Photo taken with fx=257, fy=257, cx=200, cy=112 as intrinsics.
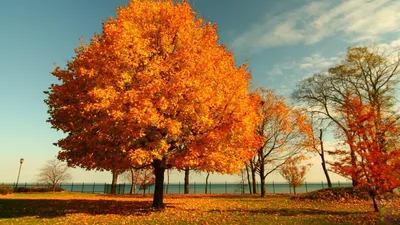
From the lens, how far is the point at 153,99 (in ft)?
41.2

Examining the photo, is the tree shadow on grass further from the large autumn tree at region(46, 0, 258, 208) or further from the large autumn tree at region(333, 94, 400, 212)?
the large autumn tree at region(333, 94, 400, 212)

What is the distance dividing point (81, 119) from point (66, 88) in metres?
1.97

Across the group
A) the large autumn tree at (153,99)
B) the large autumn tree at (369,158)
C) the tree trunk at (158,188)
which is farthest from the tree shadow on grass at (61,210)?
the large autumn tree at (369,158)

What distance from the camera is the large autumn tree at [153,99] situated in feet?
39.3

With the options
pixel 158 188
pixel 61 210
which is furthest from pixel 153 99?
pixel 61 210

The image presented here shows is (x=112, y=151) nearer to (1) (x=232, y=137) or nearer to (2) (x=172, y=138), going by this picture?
(2) (x=172, y=138)

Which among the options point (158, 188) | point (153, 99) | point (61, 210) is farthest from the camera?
point (158, 188)

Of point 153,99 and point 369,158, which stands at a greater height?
point 153,99

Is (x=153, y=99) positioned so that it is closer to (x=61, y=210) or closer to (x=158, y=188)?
(x=158, y=188)

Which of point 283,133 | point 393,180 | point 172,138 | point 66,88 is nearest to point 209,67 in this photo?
point 172,138

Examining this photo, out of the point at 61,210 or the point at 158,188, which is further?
the point at 158,188

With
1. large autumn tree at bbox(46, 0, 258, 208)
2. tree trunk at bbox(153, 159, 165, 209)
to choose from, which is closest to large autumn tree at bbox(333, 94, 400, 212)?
large autumn tree at bbox(46, 0, 258, 208)

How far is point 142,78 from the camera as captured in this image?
40.6 ft

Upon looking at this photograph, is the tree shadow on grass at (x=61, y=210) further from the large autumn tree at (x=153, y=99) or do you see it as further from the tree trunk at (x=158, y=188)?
the large autumn tree at (x=153, y=99)
